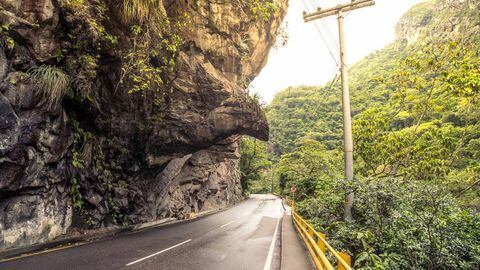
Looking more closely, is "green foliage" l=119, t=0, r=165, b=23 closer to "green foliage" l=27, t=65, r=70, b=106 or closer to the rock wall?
the rock wall

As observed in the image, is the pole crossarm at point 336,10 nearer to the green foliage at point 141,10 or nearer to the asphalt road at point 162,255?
the green foliage at point 141,10

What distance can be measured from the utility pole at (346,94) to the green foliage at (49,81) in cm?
→ 967

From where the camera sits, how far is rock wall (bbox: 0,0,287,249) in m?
9.34

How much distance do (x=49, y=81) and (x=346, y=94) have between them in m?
10.2

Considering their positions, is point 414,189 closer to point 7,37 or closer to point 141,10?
point 141,10

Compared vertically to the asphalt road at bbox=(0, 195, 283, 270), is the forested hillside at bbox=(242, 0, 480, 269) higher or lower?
higher

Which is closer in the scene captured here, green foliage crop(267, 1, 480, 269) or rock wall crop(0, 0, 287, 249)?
green foliage crop(267, 1, 480, 269)

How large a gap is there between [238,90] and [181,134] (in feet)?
15.8

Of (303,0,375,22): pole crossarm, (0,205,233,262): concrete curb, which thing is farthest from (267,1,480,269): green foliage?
(0,205,233,262): concrete curb

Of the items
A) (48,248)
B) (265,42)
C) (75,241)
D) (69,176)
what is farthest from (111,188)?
(265,42)

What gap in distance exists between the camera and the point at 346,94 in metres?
10.9

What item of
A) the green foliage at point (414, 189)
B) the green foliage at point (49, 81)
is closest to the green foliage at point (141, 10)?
the green foliage at point (49, 81)

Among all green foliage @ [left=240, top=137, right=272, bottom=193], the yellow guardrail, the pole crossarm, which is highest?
the pole crossarm

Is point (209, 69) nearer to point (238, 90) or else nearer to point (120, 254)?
point (238, 90)
